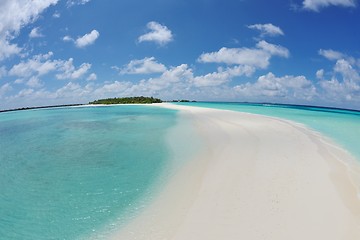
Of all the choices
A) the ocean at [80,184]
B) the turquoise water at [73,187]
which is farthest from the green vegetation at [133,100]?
the turquoise water at [73,187]

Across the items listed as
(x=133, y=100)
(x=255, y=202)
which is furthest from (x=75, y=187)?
(x=133, y=100)

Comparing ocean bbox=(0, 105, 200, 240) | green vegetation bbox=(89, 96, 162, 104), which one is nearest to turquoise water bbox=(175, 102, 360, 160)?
ocean bbox=(0, 105, 200, 240)

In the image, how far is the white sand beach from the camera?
429 cm

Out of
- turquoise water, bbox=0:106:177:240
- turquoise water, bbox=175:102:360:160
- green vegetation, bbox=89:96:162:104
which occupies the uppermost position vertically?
green vegetation, bbox=89:96:162:104

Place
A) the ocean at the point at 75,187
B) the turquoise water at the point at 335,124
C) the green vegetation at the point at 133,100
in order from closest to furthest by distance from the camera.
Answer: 1. the ocean at the point at 75,187
2. the turquoise water at the point at 335,124
3. the green vegetation at the point at 133,100

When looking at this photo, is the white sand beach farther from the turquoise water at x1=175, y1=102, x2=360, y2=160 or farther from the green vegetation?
the green vegetation

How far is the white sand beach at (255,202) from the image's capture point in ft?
14.1

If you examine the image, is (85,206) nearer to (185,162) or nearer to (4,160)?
(185,162)

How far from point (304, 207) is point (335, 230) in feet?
2.75

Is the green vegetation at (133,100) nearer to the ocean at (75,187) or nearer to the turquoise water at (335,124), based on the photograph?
the turquoise water at (335,124)

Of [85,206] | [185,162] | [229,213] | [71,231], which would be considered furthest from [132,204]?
[185,162]

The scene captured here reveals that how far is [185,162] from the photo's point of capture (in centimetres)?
846

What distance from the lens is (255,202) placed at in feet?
17.6

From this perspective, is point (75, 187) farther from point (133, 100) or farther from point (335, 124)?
point (133, 100)
